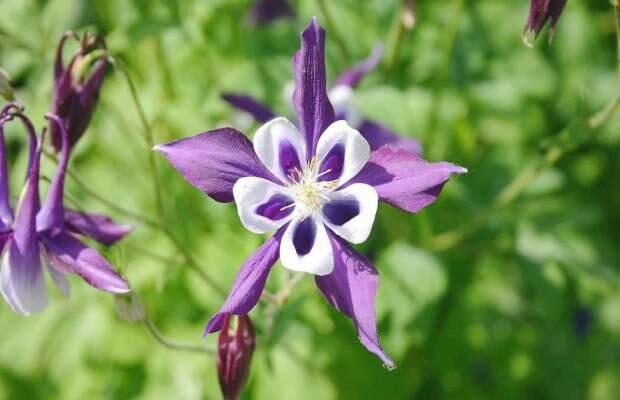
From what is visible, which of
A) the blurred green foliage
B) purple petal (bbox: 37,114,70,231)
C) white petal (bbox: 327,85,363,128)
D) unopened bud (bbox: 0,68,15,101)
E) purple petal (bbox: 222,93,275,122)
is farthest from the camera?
the blurred green foliage

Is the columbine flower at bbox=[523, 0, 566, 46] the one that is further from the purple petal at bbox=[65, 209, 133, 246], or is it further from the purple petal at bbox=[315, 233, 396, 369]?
the purple petal at bbox=[65, 209, 133, 246]

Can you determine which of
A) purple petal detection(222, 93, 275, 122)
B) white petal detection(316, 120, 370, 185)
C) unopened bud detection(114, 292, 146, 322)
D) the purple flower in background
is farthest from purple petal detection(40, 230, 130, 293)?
the purple flower in background

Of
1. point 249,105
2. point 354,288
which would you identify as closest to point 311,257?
point 354,288

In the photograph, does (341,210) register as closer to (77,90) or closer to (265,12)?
(77,90)

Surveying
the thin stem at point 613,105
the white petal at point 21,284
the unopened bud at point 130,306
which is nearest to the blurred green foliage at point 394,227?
the thin stem at point 613,105

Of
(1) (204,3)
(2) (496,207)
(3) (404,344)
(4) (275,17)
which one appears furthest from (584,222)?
(1) (204,3)

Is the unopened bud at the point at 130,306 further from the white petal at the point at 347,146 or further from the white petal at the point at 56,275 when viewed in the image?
the white petal at the point at 347,146
